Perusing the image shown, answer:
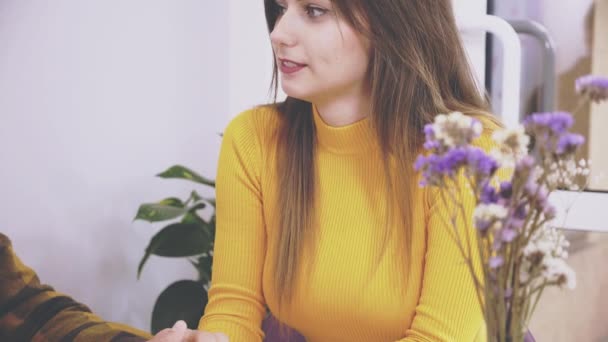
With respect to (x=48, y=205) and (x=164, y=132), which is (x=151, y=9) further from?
(x=48, y=205)

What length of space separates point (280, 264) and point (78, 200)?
2.74 feet

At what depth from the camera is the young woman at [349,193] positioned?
3.69 feet

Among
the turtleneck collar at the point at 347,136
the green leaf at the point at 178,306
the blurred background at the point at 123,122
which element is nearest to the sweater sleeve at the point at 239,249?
the turtleneck collar at the point at 347,136

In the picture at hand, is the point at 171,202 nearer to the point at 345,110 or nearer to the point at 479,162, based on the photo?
the point at 345,110

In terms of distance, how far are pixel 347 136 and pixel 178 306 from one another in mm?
810

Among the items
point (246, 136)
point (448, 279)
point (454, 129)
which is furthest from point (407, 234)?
point (454, 129)

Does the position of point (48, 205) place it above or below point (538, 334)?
above

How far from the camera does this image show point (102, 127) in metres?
1.90

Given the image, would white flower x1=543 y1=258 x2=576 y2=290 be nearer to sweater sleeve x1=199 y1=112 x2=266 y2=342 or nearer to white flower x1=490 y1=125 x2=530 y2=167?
white flower x1=490 y1=125 x2=530 y2=167

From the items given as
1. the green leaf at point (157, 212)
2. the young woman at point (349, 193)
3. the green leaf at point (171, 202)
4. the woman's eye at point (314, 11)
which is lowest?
the green leaf at point (171, 202)

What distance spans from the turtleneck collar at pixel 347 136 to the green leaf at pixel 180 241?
2.20 feet

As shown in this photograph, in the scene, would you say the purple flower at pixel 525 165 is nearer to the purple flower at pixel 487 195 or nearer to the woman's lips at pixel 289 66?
the purple flower at pixel 487 195

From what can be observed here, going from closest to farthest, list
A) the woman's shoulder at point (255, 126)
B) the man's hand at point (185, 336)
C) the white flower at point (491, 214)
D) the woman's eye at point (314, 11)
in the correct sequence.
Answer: the white flower at point (491, 214), the man's hand at point (185, 336), the woman's eye at point (314, 11), the woman's shoulder at point (255, 126)

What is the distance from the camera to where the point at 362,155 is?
4.17 feet
